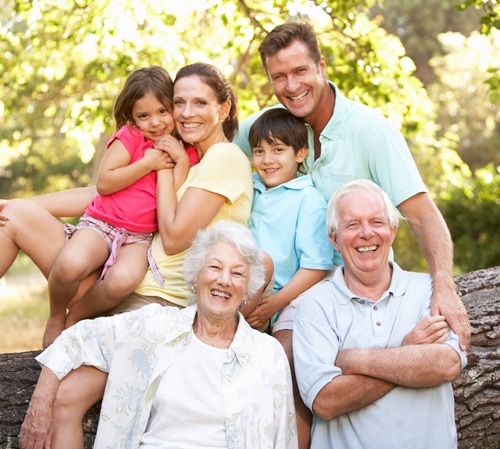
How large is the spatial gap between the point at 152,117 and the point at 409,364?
5.23ft

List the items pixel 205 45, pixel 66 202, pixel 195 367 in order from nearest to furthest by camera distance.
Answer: pixel 195 367, pixel 66 202, pixel 205 45

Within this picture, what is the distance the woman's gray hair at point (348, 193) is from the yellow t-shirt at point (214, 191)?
43 centimetres

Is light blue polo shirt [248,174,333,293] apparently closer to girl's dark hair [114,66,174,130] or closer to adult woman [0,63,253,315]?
adult woman [0,63,253,315]

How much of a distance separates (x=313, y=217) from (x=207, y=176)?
523 millimetres

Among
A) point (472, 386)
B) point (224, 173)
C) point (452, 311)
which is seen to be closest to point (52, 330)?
point (224, 173)

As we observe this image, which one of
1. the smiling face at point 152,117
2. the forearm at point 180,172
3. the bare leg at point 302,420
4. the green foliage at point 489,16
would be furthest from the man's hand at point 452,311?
A: the green foliage at point 489,16

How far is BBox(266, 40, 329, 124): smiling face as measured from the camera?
3.63 m

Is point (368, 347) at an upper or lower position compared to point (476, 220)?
lower

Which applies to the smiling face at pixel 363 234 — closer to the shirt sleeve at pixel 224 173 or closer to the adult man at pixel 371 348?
the adult man at pixel 371 348

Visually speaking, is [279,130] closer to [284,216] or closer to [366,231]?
[284,216]

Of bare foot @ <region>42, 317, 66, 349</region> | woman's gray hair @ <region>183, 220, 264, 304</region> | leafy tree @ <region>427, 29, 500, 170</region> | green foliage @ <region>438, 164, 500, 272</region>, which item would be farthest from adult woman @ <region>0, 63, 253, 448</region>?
leafy tree @ <region>427, 29, 500, 170</region>

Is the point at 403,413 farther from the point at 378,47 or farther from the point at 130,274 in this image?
the point at 378,47

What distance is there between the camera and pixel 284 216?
3.45 metres

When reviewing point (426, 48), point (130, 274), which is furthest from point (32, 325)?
point (426, 48)
